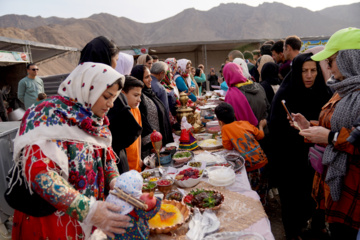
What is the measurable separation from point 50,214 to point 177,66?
5.07m

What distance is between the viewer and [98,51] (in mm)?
1812

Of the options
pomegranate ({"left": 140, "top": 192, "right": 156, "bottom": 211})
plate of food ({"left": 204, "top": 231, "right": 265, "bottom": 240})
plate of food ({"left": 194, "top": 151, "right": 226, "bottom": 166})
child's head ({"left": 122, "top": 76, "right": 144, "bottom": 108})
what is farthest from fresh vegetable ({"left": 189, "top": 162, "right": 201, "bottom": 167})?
pomegranate ({"left": 140, "top": 192, "right": 156, "bottom": 211})

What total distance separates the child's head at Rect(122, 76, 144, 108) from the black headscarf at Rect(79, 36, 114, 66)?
0.47m

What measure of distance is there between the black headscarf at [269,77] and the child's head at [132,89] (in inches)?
82.9

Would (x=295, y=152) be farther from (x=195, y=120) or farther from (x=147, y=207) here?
(x=147, y=207)

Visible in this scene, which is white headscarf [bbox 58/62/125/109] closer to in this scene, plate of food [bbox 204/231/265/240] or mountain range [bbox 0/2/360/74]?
plate of food [bbox 204/231/265/240]

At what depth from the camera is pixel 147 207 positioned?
1113mm

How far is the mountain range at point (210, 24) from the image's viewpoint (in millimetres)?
57884

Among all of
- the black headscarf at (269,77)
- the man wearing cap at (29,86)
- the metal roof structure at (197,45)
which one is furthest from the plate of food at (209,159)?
the metal roof structure at (197,45)

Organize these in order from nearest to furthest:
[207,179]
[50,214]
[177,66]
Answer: [50,214] < [207,179] < [177,66]

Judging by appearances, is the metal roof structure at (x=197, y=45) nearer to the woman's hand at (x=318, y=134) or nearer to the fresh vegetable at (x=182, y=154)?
the fresh vegetable at (x=182, y=154)

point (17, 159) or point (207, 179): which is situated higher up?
point (17, 159)

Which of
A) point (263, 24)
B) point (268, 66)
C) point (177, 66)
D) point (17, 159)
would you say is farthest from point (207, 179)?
point (263, 24)

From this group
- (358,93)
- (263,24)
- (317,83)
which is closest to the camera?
(358,93)
